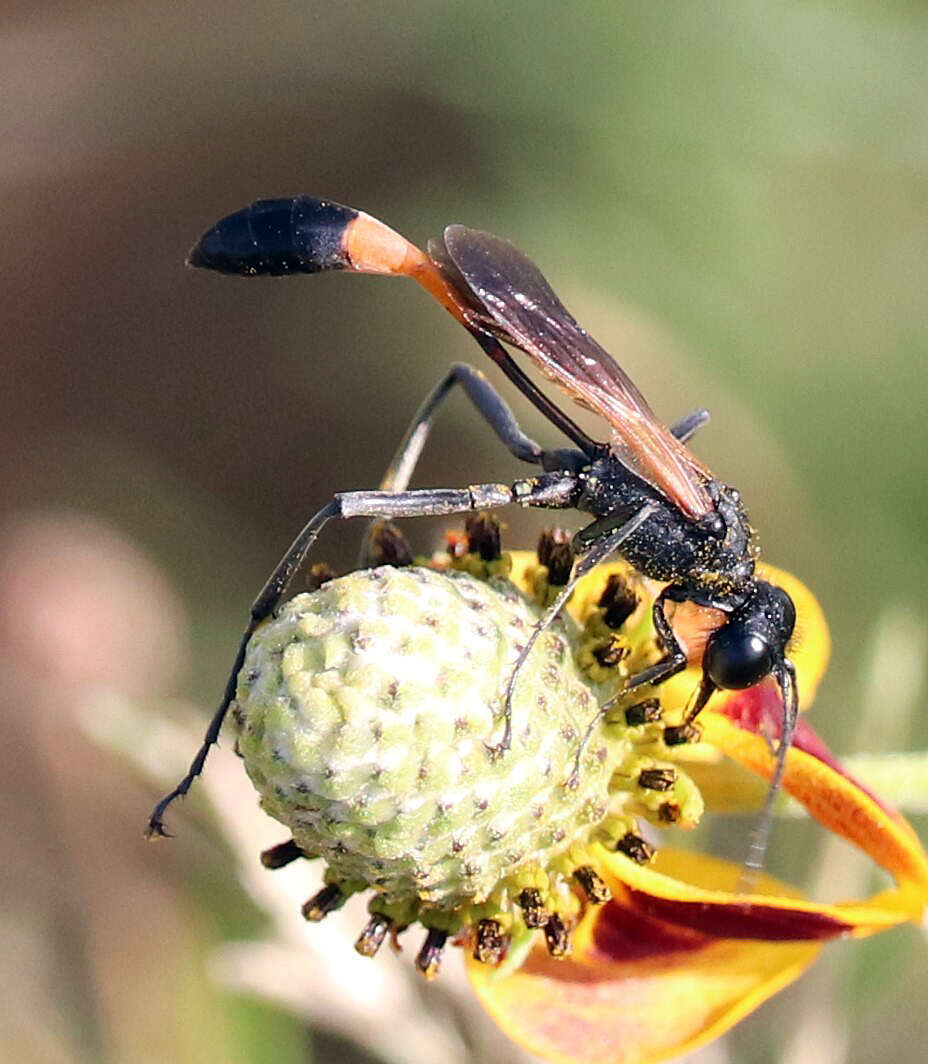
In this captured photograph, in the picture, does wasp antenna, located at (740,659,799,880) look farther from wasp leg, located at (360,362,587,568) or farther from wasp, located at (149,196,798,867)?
wasp leg, located at (360,362,587,568)

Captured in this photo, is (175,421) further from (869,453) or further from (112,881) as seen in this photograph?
(869,453)

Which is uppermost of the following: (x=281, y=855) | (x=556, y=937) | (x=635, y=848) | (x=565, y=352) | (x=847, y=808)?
(x=565, y=352)

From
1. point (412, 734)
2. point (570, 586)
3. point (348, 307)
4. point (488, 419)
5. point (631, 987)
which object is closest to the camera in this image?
point (412, 734)

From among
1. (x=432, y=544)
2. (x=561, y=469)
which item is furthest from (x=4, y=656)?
(x=561, y=469)

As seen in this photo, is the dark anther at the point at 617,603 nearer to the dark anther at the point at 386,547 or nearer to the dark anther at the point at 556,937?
the dark anther at the point at 386,547

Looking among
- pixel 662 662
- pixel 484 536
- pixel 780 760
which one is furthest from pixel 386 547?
pixel 780 760

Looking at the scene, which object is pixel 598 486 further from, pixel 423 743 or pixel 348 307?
pixel 348 307

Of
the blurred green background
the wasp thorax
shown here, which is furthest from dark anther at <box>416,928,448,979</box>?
the blurred green background
